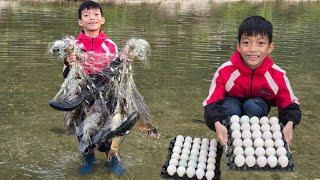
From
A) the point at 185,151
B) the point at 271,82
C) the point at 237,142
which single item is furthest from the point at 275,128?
the point at 185,151

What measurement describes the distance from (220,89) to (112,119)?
3.74 feet

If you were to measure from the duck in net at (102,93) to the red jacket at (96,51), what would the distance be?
0.04ft

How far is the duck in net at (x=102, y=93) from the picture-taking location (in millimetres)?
4777

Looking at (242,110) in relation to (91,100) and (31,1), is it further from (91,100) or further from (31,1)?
(31,1)

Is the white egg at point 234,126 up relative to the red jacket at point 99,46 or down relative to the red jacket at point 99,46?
down

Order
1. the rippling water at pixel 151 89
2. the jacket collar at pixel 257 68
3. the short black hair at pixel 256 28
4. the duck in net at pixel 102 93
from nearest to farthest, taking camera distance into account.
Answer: the short black hair at pixel 256 28 < the jacket collar at pixel 257 68 < the duck in net at pixel 102 93 < the rippling water at pixel 151 89

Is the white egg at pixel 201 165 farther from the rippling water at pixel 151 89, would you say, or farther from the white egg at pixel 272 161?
the rippling water at pixel 151 89

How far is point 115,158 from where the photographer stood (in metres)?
5.32

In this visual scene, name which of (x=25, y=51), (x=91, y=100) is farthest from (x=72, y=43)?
(x=25, y=51)

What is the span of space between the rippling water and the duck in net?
2.17ft

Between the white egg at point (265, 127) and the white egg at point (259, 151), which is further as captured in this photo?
the white egg at point (265, 127)

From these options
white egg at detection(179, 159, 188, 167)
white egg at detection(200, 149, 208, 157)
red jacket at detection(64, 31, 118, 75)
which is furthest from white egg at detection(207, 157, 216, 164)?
red jacket at detection(64, 31, 118, 75)

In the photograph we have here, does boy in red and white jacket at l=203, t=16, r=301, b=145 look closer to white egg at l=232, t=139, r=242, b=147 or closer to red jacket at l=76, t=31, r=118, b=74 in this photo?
white egg at l=232, t=139, r=242, b=147

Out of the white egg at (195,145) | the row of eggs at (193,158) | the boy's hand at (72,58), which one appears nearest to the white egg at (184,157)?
the row of eggs at (193,158)
